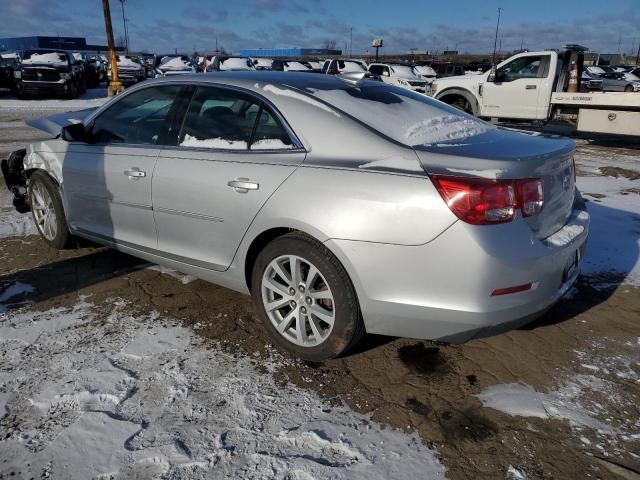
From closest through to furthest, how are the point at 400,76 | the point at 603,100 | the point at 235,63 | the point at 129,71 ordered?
the point at 603,100 → the point at 400,76 → the point at 235,63 → the point at 129,71

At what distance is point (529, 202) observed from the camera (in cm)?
248

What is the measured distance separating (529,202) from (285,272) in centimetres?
134

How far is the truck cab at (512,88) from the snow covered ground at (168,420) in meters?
11.5

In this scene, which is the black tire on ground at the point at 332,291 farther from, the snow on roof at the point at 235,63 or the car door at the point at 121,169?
the snow on roof at the point at 235,63

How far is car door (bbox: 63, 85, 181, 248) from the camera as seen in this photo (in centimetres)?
354

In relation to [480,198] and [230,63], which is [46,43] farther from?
[480,198]

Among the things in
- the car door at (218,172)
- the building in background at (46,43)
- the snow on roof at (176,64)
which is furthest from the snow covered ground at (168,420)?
the building in background at (46,43)

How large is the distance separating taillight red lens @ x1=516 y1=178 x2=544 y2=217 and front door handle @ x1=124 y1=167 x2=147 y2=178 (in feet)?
7.79

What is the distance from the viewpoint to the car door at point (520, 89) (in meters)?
12.1

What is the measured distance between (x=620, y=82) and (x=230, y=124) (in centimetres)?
3015

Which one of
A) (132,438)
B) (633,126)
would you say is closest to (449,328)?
(132,438)

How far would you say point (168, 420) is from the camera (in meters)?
2.46

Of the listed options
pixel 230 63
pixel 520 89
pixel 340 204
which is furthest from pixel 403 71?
pixel 340 204

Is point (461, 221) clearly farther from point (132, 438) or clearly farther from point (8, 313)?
point (8, 313)
